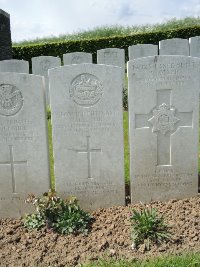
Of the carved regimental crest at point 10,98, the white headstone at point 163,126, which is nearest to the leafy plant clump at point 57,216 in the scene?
the white headstone at point 163,126

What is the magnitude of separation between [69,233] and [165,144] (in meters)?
1.37

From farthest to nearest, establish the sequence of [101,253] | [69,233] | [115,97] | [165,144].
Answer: [165,144], [115,97], [69,233], [101,253]

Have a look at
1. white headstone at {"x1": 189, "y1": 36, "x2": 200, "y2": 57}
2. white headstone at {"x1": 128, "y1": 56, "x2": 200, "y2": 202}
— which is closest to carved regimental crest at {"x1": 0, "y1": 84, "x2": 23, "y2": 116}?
white headstone at {"x1": 128, "y1": 56, "x2": 200, "y2": 202}

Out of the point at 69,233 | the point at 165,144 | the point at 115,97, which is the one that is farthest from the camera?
the point at 165,144

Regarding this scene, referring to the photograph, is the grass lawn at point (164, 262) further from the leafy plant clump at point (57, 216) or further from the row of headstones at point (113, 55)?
the row of headstones at point (113, 55)

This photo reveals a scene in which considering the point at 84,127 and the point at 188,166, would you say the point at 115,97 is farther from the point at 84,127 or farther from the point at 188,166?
the point at 188,166

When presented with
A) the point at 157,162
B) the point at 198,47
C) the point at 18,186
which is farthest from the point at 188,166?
the point at 198,47

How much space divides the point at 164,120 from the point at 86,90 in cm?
87

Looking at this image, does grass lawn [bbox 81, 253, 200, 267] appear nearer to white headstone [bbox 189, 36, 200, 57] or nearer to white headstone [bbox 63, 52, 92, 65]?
white headstone [bbox 63, 52, 92, 65]

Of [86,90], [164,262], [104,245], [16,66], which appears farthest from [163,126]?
[16,66]

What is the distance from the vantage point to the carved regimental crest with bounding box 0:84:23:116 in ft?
12.5

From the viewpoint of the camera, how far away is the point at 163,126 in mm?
4027

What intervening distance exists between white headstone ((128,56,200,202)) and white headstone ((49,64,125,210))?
0.19 m

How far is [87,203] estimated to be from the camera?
4117 mm
